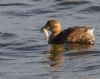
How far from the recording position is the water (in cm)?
1375

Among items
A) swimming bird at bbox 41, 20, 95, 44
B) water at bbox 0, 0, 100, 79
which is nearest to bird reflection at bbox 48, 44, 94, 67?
water at bbox 0, 0, 100, 79

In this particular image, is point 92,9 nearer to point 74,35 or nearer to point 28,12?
point 28,12

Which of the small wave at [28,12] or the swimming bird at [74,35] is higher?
the small wave at [28,12]

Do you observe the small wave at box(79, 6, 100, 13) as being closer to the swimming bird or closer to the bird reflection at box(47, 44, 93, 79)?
the swimming bird

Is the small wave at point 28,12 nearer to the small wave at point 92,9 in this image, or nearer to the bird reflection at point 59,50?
the small wave at point 92,9

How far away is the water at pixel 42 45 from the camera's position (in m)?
13.8

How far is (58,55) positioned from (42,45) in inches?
44.9

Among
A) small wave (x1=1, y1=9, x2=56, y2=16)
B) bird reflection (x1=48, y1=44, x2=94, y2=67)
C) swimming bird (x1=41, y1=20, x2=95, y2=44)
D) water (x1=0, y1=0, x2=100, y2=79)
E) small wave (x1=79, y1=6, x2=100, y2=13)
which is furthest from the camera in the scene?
small wave (x1=79, y1=6, x2=100, y2=13)

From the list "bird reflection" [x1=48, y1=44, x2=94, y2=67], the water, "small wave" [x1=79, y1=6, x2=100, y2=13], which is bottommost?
"bird reflection" [x1=48, y1=44, x2=94, y2=67]

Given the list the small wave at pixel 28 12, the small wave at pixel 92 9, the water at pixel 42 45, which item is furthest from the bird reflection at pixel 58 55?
the small wave at pixel 92 9

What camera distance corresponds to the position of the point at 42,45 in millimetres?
16578

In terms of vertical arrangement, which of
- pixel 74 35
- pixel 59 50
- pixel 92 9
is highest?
pixel 92 9

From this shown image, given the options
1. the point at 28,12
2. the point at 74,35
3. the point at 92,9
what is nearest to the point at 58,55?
the point at 74,35

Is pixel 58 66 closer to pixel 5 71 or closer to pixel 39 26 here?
pixel 5 71
